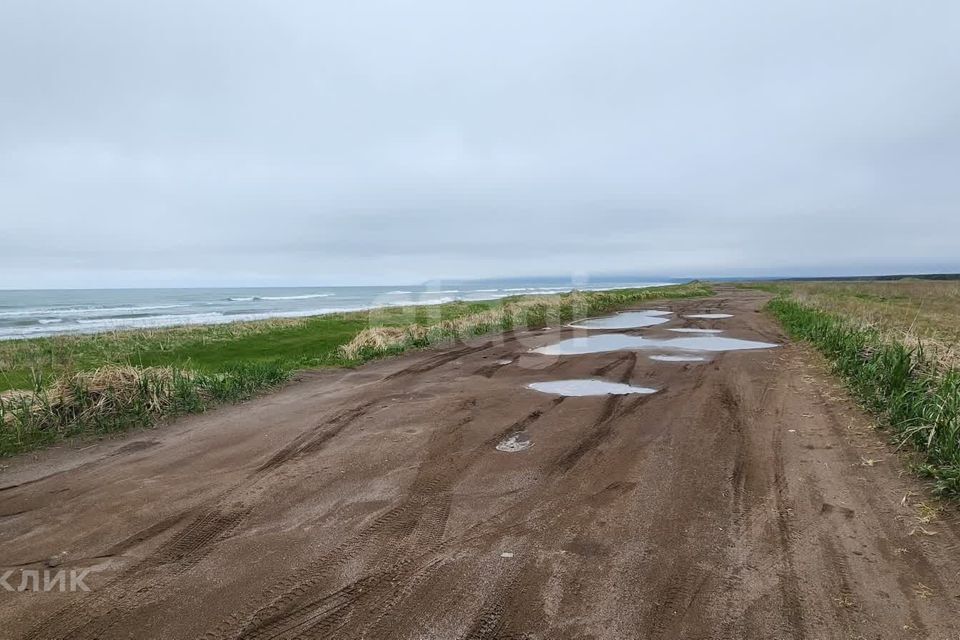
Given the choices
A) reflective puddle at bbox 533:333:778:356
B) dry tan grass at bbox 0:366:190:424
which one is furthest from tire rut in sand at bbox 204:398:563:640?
reflective puddle at bbox 533:333:778:356

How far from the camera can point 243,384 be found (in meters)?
9.23

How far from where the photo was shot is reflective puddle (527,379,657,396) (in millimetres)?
8328

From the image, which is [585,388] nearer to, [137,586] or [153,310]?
[137,586]

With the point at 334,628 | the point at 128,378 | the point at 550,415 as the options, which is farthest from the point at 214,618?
the point at 128,378

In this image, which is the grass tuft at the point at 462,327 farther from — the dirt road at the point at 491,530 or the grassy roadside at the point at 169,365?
the dirt road at the point at 491,530

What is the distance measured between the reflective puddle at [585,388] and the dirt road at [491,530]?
3.36 ft

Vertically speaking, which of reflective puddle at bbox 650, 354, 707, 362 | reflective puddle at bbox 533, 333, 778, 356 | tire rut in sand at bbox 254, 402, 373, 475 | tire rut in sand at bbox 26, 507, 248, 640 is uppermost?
reflective puddle at bbox 533, 333, 778, 356

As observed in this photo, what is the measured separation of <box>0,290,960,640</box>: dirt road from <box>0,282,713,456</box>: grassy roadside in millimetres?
828

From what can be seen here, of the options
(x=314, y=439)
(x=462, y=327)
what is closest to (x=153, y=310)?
(x=462, y=327)

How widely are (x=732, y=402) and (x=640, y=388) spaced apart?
1490 mm

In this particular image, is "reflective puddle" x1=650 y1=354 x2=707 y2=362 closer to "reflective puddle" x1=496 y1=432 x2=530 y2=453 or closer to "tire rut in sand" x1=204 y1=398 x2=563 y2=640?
"reflective puddle" x1=496 y1=432 x2=530 y2=453

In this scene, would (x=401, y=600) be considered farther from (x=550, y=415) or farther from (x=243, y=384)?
(x=243, y=384)

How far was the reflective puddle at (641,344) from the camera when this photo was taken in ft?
42.2

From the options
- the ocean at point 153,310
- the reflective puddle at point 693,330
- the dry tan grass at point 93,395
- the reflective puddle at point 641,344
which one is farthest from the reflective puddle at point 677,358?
the ocean at point 153,310
